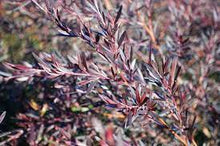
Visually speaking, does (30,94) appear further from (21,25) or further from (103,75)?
(103,75)

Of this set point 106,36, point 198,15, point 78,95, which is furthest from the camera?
point 198,15

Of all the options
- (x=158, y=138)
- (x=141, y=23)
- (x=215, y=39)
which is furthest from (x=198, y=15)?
(x=158, y=138)

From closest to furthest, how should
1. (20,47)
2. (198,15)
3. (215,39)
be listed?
1. (215,39)
2. (198,15)
3. (20,47)

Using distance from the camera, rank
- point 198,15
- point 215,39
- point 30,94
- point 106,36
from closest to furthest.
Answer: point 106,36 < point 215,39 < point 30,94 < point 198,15

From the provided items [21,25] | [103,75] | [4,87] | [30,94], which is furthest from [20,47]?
[103,75]

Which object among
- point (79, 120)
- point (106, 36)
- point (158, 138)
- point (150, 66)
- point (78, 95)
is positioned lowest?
point (158, 138)

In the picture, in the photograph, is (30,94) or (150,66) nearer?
(150,66)

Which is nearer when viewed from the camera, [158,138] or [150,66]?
[150,66]

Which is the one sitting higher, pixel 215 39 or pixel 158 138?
pixel 215 39

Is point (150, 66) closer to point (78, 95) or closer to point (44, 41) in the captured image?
point (78, 95)
